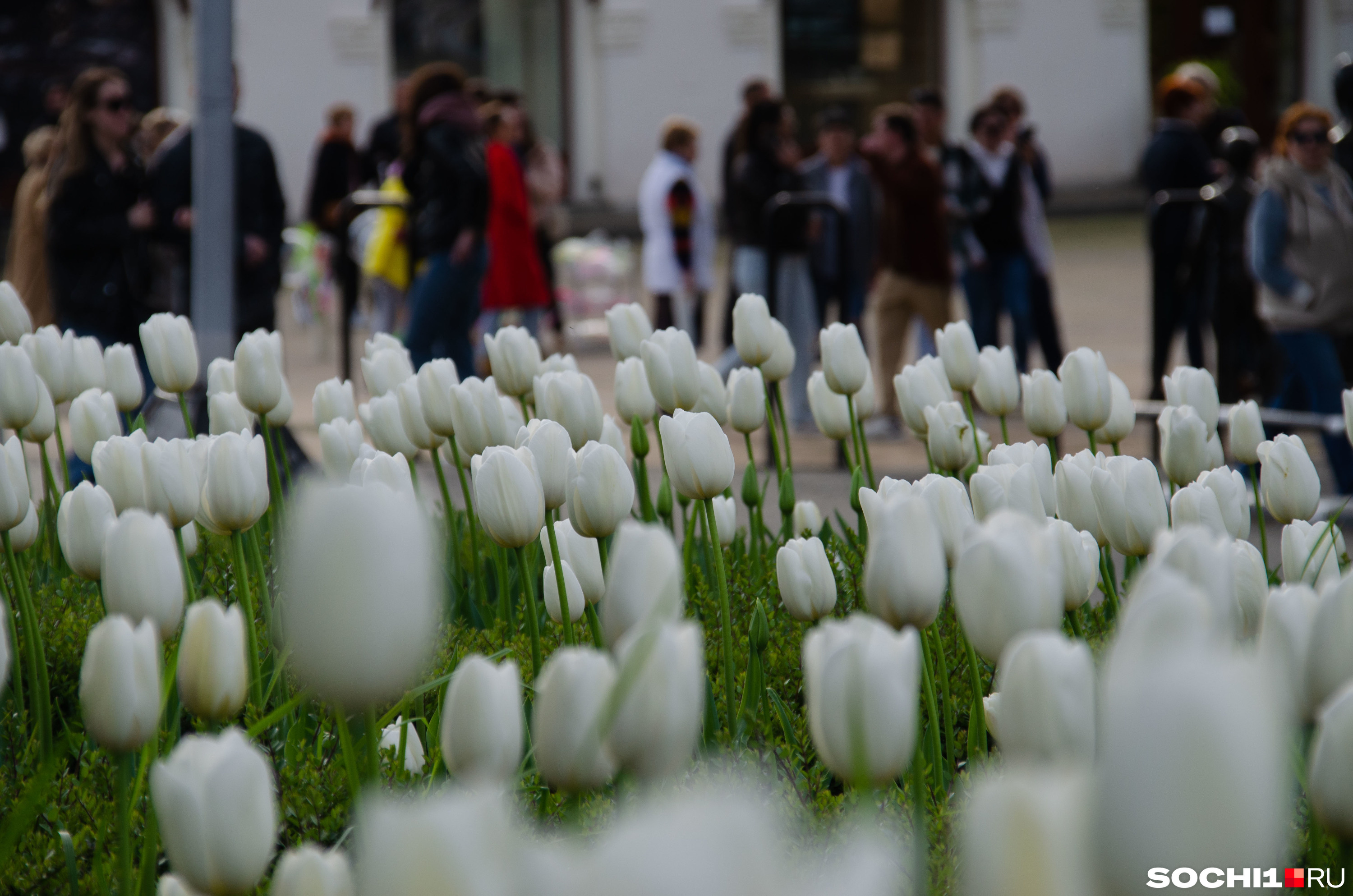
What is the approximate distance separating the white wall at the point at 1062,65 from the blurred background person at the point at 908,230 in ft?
45.0

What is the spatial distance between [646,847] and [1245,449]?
2.09 m

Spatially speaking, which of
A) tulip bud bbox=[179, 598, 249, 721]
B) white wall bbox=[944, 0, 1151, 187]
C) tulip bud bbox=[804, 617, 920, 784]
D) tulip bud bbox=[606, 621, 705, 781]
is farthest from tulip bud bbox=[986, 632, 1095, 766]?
white wall bbox=[944, 0, 1151, 187]

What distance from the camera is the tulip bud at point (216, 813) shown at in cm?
101

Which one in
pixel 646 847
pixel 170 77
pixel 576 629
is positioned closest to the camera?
pixel 646 847

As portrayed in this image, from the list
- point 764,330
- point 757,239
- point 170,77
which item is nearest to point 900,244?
point 757,239

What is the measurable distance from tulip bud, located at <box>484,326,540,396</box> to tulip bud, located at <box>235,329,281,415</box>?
1.40 ft

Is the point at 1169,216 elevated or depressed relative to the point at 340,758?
elevated

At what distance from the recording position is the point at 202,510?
2053 millimetres

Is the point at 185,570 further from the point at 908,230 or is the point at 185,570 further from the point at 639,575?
the point at 908,230

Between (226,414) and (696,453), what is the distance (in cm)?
106

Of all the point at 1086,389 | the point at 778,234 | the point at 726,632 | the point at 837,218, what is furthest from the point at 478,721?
the point at 837,218

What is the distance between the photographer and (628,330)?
9.68 ft

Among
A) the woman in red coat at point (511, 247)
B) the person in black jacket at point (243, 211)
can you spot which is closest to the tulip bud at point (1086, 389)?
the person in black jacket at point (243, 211)

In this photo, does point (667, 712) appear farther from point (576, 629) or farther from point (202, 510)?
point (576, 629)
